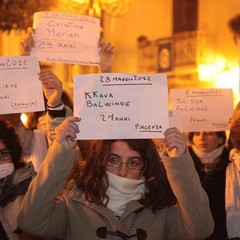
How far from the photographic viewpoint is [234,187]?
11.3ft

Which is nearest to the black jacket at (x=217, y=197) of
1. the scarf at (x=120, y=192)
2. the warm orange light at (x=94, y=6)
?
the scarf at (x=120, y=192)

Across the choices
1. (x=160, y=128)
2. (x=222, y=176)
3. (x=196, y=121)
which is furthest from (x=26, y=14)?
(x=160, y=128)

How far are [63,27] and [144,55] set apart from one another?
1119 cm

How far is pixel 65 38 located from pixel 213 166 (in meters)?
1.56

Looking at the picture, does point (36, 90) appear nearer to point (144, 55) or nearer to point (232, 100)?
point (232, 100)

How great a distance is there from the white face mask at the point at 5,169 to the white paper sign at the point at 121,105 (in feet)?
1.99

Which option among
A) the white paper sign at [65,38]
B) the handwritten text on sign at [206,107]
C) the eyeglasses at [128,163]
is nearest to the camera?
the eyeglasses at [128,163]

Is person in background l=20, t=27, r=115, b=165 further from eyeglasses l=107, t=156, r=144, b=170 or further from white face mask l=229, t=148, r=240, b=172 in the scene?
white face mask l=229, t=148, r=240, b=172

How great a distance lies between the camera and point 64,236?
301cm

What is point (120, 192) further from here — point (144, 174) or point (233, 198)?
point (233, 198)

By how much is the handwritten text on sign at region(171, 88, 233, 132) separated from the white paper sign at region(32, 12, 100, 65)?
2.66ft

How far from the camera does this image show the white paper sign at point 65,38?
3.74 metres

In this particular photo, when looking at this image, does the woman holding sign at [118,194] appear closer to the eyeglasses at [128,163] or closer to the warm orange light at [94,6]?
the eyeglasses at [128,163]

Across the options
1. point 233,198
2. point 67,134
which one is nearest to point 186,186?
point 67,134
